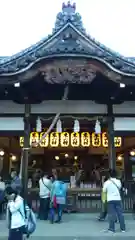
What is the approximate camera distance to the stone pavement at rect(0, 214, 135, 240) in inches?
290

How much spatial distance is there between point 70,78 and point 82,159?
965cm

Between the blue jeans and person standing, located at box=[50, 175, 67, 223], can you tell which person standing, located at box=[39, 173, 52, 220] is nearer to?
person standing, located at box=[50, 175, 67, 223]

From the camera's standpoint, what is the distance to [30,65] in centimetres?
925

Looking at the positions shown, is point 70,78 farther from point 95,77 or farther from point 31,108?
point 31,108

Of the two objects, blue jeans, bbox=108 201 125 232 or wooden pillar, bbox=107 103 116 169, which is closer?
blue jeans, bbox=108 201 125 232

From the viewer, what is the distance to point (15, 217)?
221 inches

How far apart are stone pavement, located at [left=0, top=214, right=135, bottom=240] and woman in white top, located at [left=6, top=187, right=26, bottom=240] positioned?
1.82 meters

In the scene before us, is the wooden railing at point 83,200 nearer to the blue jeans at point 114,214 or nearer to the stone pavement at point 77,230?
the stone pavement at point 77,230

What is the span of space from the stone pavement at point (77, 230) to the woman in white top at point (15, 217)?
1.82 m

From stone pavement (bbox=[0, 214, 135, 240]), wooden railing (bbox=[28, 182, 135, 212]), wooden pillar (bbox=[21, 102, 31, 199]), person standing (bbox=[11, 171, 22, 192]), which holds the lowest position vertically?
stone pavement (bbox=[0, 214, 135, 240])

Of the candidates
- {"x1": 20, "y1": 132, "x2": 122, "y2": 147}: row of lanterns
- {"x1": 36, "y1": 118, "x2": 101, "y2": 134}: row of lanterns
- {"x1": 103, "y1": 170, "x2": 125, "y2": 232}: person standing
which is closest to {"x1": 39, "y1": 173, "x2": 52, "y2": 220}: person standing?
{"x1": 36, "y1": 118, "x2": 101, "y2": 134}: row of lanterns

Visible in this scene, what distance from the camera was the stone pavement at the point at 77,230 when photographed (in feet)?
24.2

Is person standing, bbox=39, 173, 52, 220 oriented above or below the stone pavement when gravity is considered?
above

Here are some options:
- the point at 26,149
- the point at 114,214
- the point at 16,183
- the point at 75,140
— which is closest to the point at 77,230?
the point at 114,214
